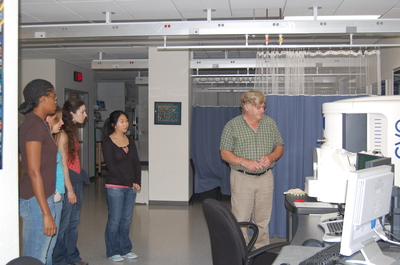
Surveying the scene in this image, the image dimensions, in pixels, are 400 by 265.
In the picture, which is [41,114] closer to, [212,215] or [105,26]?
[212,215]

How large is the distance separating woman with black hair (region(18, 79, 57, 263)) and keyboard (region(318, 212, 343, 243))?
163 centimetres

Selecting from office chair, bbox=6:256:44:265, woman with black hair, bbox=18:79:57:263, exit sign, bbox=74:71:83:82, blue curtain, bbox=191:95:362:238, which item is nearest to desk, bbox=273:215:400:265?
office chair, bbox=6:256:44:265

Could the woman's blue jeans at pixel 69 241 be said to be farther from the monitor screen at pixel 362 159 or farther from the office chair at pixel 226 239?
the monitor screen at pixel 362 159

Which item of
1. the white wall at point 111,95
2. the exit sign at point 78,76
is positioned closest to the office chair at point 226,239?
the exit sign at point 78,76

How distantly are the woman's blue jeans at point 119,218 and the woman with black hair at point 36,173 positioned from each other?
3.92 ft

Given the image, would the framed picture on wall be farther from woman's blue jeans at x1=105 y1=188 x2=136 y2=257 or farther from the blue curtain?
woman's blue jeans at x1=105 y1=188 x2=136 y2=257

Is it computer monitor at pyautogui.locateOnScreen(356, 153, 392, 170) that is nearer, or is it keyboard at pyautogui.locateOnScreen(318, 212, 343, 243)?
computer monitor at pyautogui.locateOnScreen(356, 153, 392, 170)

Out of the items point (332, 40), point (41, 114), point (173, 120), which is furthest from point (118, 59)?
point (41, 114)

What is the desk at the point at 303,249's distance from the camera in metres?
1.87

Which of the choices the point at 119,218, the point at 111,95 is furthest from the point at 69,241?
the point at 111,95

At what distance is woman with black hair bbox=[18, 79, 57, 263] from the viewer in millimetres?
2277

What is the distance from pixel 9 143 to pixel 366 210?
1811 mm

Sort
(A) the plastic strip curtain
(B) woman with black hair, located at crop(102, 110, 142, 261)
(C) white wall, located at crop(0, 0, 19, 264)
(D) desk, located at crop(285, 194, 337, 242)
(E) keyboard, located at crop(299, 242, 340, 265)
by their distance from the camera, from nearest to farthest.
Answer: (E) keyboard, located at crop(299, 242, 340, 265) < (C) white wall, located at crop(0, 0, 19, 264) < (D) desk, located at crop(285, 194, 337, 242) < (B) woman with black hair, located at crop(102, 110, 142, 261) < (A) the plastic strip curtain

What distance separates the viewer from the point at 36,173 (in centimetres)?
227
